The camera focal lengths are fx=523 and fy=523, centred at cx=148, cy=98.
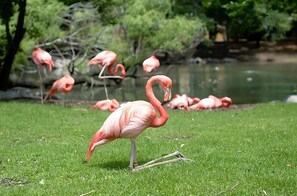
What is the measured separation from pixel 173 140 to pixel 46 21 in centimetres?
1088

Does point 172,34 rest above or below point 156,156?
below

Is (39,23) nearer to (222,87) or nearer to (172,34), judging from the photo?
(172,34)

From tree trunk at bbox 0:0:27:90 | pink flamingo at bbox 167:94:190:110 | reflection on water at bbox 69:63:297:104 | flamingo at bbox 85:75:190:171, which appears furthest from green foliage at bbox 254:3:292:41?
flamingo at bbox 85:75:190:171

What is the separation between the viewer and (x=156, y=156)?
6773 mm

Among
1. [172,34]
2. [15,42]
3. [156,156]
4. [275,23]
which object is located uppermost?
[15,42]

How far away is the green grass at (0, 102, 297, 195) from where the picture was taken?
521cm

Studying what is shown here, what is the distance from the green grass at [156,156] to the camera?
5215 millimetres

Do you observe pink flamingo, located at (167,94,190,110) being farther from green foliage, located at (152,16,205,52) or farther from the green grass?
green foliage, located at (152,16,205,52)

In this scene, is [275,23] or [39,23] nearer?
[39,23]

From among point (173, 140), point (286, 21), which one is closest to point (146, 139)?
point (173, 140)

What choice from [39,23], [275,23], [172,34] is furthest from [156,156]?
[275,23]

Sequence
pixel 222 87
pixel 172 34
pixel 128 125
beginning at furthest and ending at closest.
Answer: pixel 172 34 → pixel 222 87 → pixel 128 125

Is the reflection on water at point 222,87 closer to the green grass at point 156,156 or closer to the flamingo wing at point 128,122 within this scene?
the green grass at point 156,156

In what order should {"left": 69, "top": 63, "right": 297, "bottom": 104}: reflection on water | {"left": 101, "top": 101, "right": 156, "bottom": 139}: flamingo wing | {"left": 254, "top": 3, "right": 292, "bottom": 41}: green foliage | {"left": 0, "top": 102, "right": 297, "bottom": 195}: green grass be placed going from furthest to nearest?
{"left": 254, "top": 3, "right": 292, "bottom": 41}: green foliage < {"left": 69, "top": 63, "right": 297, "bottom": 104}: reflection on water < {"left": 101, "top": 101, "right": 156, "bottom": 139}: flamingo wing < {"left": 0, "top": 102, "right": 297, "bottom": 195}: green grass
